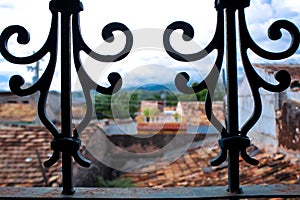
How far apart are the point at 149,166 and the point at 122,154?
0.31 meters

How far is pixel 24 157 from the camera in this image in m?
3.03

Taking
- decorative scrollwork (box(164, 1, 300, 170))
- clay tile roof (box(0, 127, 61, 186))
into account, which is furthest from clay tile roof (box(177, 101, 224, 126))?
decorative scrollwork (box(164, 1, 300, 170))

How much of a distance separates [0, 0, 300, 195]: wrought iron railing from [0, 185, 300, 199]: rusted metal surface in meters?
0.01

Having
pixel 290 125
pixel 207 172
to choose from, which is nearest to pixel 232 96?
pixel 290 125

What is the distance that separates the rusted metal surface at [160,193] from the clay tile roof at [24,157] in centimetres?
229

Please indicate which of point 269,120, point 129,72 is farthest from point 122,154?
point 129,72

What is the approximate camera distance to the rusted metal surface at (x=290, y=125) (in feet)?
A: 8.29

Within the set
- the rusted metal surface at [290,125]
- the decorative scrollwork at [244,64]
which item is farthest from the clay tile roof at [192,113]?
the decorative scrollwork at [244,64]

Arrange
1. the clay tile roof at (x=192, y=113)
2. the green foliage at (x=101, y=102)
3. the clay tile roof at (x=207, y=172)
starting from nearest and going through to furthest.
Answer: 1. the green foliage at (x=101, y=102)
2. the clay tile roof at (x=192, y=113)
3. the clay tile roof at (x=207, y=172)

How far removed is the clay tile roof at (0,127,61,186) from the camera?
2.69 m

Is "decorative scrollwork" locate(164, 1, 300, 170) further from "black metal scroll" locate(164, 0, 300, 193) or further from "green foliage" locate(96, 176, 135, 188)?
"green foliage" locate(96, 176, 135, 188)

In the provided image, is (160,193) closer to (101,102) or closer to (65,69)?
(65,69)

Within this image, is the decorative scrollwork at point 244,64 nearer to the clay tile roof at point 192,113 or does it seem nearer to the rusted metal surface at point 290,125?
the clay tile roof at point 192,113

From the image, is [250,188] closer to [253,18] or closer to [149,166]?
[253,18]
